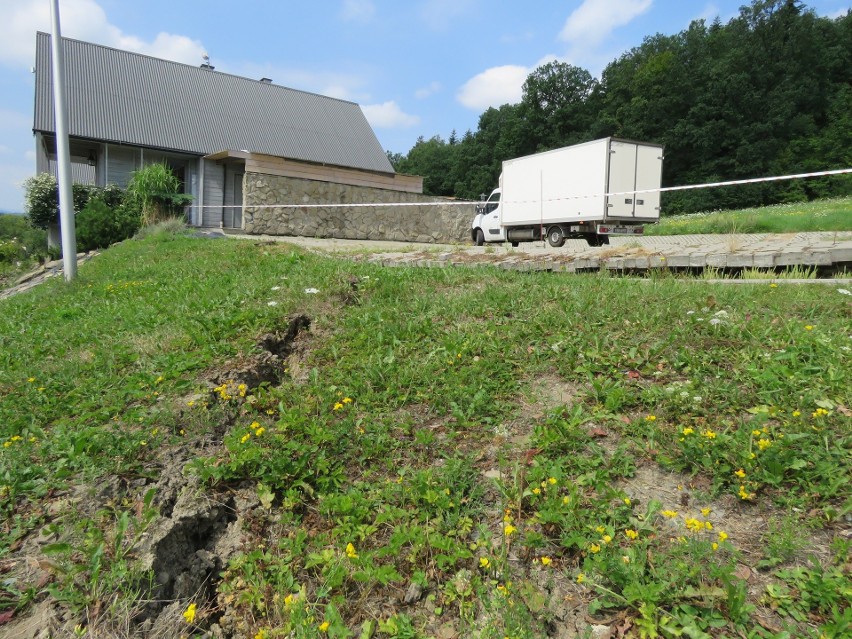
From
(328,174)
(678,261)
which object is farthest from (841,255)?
(328,174)

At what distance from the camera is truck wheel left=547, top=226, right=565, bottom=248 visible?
1637cm

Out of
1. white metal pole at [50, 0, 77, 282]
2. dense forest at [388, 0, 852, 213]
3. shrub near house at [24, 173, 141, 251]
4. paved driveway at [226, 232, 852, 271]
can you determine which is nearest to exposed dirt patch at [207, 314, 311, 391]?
paved driveway at [226, 232, 852, 271]

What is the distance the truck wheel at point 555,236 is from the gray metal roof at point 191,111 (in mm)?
12394

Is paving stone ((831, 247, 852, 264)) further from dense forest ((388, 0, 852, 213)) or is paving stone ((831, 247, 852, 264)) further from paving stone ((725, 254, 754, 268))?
dense forest ((388, 0, 852, 213))

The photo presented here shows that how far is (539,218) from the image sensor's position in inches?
670

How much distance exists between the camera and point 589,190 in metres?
15.5

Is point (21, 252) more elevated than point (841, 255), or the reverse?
point (841, 255)

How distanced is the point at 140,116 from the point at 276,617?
2774cm

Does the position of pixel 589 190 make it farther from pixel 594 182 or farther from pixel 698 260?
pixel 698 260

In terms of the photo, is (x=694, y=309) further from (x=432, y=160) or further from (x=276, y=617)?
(x=432, y=160)

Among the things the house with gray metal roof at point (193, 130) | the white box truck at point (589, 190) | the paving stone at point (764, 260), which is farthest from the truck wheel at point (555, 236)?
the paving stone at point (764, 260)

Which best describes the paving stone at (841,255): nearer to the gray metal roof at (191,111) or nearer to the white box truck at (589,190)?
the white box truck at (589,190)

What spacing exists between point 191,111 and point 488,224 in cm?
1650

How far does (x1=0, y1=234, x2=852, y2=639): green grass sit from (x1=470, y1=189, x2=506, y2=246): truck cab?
15181 millimetres
